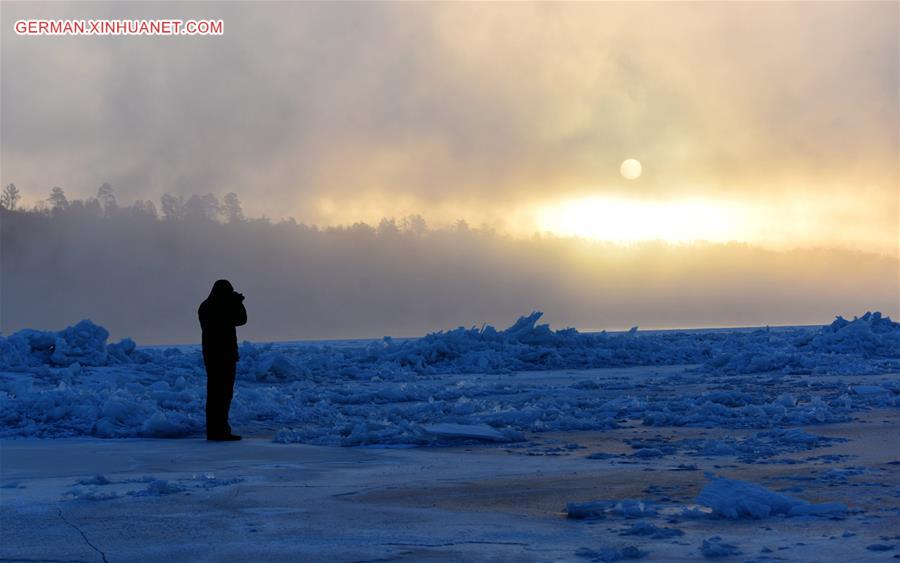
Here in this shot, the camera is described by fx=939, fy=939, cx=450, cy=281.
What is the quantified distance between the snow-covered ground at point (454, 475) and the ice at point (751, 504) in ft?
0.04

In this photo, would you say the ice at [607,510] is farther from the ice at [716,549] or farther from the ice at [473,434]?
the ice at [473,434]

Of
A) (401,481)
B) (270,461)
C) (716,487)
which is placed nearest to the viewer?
(716,487)

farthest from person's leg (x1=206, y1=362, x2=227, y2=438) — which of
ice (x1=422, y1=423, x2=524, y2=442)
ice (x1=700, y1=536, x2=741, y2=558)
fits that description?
ice (x1=700, y1=536, x2=741, y2=558)

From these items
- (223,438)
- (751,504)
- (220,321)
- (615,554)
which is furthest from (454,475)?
(220,321)

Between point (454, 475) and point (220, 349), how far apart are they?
13.4ft

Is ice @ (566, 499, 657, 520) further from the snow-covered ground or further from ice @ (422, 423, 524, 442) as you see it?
ice @ (422, 423, 524, 442)

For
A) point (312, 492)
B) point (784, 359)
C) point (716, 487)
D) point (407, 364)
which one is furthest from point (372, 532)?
point (407, 364)

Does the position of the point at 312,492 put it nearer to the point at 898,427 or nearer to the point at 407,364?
the point at 898,427

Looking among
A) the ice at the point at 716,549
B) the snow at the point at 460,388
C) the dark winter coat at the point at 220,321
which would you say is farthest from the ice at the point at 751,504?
the dark winter coat at the point at 220,321

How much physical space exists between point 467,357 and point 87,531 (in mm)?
21591

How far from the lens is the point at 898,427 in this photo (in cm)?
984

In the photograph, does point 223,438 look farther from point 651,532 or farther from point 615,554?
point 615,554

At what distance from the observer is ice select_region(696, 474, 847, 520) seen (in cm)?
513

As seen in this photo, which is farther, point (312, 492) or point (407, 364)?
point (407, 364)
